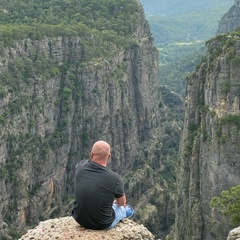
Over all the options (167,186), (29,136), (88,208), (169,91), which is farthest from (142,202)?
(88,208)

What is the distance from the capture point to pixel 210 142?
151 ft

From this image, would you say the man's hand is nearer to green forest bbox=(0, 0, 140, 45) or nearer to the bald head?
the bald head

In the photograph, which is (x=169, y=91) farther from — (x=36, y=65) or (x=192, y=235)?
(x=192, y=235)

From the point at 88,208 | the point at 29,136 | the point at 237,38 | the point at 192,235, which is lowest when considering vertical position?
the point at 192,235

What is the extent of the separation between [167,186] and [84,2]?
1338 inches

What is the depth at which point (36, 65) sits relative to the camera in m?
64.5

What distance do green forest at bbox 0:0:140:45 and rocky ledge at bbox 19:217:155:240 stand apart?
173 feet

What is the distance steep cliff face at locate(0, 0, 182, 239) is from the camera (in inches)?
2330

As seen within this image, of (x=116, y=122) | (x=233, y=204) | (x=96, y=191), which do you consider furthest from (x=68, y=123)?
(x=96, y=191)

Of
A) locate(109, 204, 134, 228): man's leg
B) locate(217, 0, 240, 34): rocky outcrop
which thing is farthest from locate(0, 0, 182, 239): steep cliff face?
locate(217, 0, 240, 34): rocky outcrop

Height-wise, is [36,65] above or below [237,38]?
below

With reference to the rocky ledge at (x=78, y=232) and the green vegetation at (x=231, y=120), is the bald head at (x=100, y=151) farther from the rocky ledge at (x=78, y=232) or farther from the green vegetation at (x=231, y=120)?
the green vegetation at (x=231, y=120)

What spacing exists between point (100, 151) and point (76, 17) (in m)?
69.2

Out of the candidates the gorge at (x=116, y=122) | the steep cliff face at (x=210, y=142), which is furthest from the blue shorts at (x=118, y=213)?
the gorge at (x=116, y=122)
